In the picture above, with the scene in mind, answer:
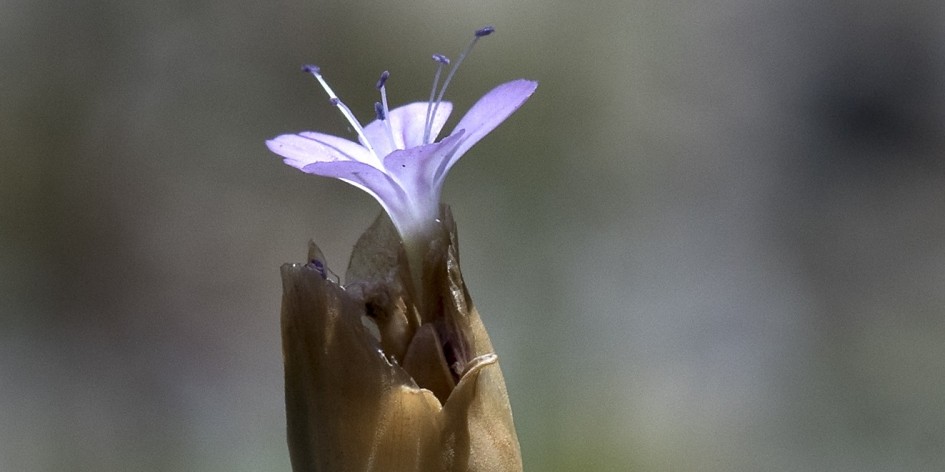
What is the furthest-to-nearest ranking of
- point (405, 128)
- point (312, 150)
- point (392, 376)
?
point (405, 128), point (312, 150), point (392, 376)

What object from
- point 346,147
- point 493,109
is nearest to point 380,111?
point 346,147

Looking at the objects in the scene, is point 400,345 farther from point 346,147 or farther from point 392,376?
point 346,147

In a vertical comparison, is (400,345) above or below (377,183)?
A: below

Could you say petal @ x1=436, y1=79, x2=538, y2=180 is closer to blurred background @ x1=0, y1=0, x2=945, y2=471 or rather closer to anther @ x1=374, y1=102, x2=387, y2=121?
anther @ x1=374, y1=102, x2=387, y2=121

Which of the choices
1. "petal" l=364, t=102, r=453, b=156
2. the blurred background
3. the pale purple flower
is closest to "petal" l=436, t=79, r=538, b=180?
the pale purple flower

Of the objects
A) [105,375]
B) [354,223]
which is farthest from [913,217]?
[105,375]

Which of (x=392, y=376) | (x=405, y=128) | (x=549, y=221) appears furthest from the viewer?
(x=549, y=221)

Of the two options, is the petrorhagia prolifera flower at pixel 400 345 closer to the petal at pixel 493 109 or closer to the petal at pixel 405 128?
the petal at pixel 493 109

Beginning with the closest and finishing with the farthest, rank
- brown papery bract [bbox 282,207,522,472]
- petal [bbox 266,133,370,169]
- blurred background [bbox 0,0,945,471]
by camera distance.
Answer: brown papery bract [bbox 282,207,522,472]
petal [bbox 266,133,370,169]
blurred background [bbox 0,0,945,471]
